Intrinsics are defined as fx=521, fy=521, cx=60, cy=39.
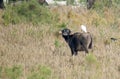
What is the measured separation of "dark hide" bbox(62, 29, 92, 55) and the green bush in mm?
4426

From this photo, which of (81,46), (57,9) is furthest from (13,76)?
(57,9)

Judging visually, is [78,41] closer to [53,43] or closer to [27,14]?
[53,43]

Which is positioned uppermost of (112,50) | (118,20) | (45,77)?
(45,77)

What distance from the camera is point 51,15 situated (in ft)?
61.3

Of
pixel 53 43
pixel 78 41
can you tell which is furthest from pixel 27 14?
pixel 78 41

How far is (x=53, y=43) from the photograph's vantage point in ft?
49.3

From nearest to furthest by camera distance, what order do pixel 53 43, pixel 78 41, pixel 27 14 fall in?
pixel 78 41 < pixel 53 43 < pixel 27 14

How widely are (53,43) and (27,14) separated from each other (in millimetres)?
3618

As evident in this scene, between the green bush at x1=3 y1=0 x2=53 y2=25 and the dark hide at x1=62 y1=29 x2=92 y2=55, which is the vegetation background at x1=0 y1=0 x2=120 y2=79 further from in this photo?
the dark hide at x1=62 y1=29 x2=92 y2=55

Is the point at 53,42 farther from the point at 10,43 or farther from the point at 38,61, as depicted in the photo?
the point at 38,61

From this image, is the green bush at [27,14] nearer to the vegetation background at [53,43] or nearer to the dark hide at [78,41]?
the vegetation background at [53,43]

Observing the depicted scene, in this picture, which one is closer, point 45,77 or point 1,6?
point 45,77

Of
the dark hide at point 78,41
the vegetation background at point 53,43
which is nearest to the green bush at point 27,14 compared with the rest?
the vegetation background at point 53,43

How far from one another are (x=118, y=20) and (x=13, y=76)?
1118 cm
